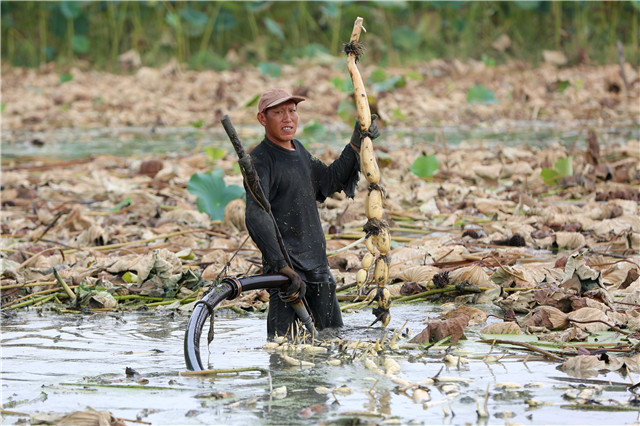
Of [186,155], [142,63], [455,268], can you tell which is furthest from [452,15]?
[455,268]

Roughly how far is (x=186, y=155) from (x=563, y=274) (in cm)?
596

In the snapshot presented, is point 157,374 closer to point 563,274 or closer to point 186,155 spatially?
point 563,274

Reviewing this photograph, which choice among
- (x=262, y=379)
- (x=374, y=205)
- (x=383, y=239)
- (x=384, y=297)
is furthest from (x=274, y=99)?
(x=262, y=379)

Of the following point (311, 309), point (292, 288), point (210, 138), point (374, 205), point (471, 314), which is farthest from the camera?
point (210, 138)

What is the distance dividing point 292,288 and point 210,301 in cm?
35

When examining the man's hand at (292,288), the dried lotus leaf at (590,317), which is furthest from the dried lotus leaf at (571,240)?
the man's hand at (292,288)

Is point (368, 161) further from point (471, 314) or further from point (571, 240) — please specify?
point (571, 240)

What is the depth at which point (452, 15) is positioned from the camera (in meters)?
18.8

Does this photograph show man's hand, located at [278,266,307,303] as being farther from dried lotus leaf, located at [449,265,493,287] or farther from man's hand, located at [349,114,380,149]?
dried lotus leaf, located at [449,265,493,287]

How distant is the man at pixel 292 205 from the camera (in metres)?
3.83

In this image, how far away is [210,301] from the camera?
3.68m

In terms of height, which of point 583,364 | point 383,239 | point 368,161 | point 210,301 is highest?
point 368,161

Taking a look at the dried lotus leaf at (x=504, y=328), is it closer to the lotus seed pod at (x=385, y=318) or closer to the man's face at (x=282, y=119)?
the lotus seed pod at (x=385, y=318)

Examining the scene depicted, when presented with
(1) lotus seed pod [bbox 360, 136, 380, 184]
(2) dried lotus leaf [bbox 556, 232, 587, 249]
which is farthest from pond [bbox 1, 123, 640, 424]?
(2) dried lotus leaf [bbox 556, 232, 587, 249]
